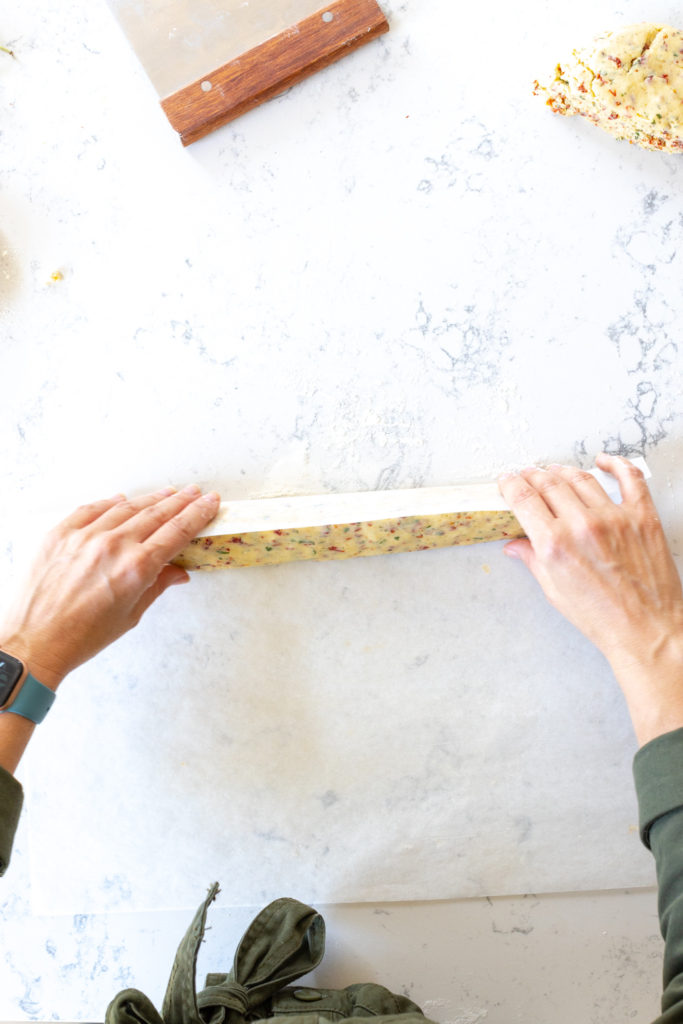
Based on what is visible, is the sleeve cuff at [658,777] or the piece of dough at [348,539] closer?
the sleeve cuff at [658,777]

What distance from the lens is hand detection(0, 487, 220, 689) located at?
1327 mm

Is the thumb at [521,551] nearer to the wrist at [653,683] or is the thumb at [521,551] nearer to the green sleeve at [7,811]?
the wrist at [653,683]

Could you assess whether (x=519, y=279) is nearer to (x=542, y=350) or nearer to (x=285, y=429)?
(x=542, y=350)

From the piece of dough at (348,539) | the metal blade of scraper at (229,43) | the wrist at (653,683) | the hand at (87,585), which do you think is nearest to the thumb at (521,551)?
the piece of dough at (348,539)

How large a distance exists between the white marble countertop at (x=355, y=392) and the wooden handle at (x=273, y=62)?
0.15 ft

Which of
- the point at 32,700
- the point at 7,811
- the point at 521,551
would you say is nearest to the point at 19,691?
the point at 32,700

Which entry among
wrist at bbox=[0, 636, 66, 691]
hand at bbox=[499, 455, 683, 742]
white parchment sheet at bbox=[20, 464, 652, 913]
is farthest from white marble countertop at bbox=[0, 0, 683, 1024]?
wrist at bbox=[0, 636, 66, 691]

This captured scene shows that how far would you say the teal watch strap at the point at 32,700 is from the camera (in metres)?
1.28

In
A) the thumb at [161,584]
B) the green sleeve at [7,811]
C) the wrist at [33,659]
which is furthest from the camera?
the thumb at [161,584]

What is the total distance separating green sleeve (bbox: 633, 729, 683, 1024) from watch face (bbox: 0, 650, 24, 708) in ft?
3.24

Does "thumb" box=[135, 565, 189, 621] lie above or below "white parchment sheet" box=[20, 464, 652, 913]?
above

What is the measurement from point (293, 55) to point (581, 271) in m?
0.68

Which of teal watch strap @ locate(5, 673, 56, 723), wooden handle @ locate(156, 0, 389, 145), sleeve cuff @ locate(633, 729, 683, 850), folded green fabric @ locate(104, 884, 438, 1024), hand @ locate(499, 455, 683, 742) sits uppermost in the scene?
wooden handle @ locate(156, 0, 389, 145)

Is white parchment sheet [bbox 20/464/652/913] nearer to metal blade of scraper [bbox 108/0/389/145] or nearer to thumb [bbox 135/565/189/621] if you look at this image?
thumb [bbox 135/565/189/621]
